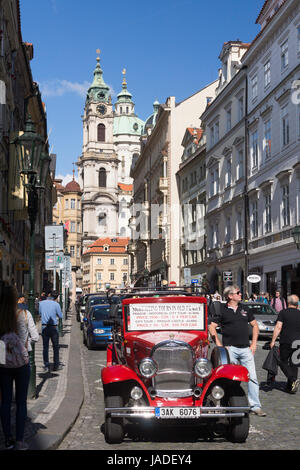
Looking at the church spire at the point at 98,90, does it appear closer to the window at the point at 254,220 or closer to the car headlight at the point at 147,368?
the window at the point at 254,220

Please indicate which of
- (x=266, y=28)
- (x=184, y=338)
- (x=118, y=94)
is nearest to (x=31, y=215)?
(x=184, y=338)

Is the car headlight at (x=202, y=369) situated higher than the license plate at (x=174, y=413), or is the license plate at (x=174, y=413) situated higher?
the car headlight at (x=202, y=369)

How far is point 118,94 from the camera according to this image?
7633 inches

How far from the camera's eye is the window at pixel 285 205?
110 ft

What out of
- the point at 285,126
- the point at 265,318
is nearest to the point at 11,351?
the point at 265,318

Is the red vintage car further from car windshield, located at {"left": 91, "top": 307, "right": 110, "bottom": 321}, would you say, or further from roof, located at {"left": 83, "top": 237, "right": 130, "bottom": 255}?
roof, located at {"left": 83, "top": 237, "right": 130, "bottom": 255}

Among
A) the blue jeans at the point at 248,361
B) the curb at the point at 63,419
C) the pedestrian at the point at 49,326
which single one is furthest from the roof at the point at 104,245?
the blue jeans at the point at 248,361

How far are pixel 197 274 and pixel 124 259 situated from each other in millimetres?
97204

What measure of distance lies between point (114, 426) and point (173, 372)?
0.95 meters

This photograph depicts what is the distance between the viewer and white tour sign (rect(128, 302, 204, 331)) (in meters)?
9.31

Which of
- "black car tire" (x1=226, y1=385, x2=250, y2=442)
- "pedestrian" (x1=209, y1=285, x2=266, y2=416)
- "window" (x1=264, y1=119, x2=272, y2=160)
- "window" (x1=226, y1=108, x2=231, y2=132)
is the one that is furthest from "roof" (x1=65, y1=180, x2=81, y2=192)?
"black car tire" (x1=226, y1=385, x2=250, y2=442)

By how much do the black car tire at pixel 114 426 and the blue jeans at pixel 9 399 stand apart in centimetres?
113

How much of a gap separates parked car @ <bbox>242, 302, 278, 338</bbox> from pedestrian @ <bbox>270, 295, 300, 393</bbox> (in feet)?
37.5

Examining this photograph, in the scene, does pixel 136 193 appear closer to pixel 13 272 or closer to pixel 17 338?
pixel 13 272
